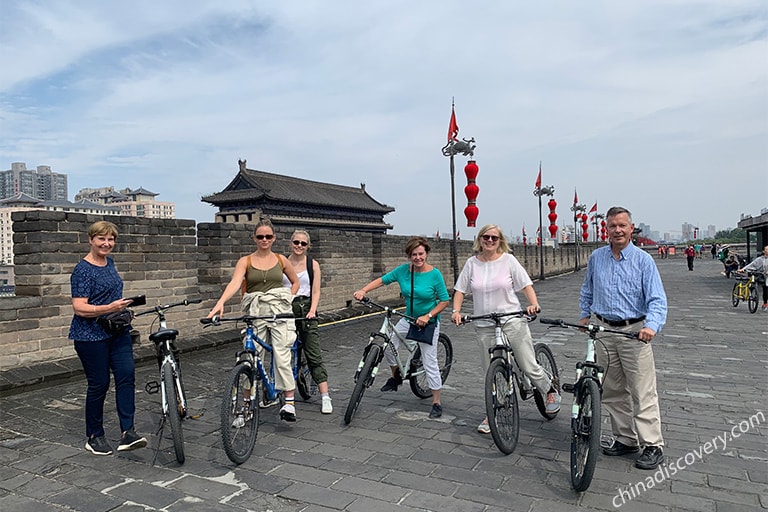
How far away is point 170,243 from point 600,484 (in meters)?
6.94

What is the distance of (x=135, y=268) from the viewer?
7777 millimetres

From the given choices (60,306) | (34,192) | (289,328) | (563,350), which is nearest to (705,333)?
(563,350)

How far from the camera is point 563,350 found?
8055 mm

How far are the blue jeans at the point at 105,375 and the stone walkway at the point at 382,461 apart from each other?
0.27 m

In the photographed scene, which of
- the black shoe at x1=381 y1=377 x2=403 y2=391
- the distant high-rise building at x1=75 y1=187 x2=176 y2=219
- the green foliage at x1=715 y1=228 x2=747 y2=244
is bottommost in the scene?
the black shoe at x1=381 y1=377 x2=403 y2=391

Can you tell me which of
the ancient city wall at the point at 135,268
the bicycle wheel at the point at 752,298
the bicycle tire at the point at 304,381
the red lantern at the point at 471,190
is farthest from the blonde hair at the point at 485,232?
the red lantern at the point at 471,190

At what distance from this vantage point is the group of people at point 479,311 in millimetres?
3646

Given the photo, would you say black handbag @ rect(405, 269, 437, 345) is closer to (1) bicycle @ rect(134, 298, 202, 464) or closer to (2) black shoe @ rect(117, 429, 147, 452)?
(1) bicycle @ rect(134, 298, 202, 464)

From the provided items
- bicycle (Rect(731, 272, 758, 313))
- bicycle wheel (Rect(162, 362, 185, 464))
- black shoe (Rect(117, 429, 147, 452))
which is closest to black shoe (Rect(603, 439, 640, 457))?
bicycle wheel (Rect(162, 362, 185, 464))

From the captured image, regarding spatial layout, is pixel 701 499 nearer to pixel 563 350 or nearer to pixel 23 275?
pixel 563 350

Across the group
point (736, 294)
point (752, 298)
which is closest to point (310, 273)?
point (752, 298)

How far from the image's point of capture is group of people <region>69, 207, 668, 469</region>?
3646 mm

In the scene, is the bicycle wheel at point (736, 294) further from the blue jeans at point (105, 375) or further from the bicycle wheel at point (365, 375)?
the blue jeans at point (105, 375)

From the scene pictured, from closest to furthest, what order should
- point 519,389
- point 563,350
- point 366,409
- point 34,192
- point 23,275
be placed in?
point 519,389 → point 366,409 → point 23,275 → point 563,350 → point 34,192
